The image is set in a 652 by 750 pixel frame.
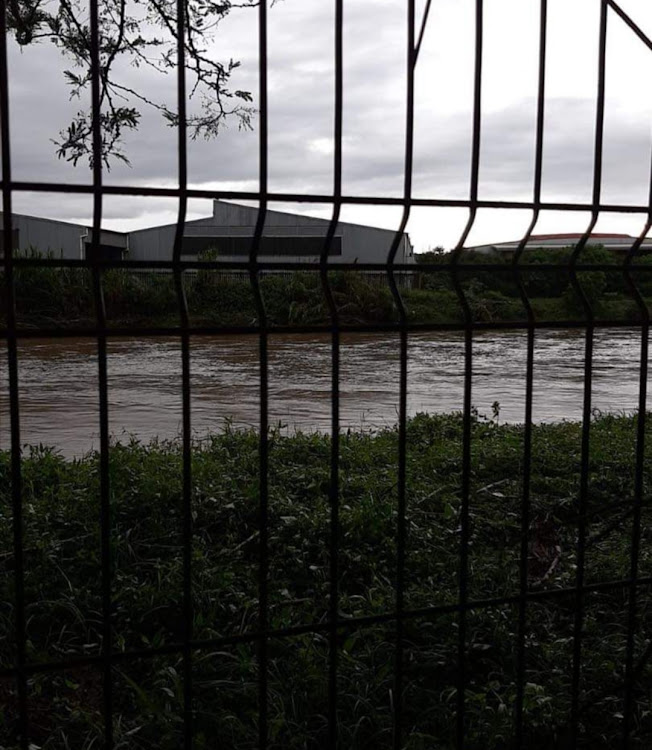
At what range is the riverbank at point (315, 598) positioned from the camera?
8.47 feet

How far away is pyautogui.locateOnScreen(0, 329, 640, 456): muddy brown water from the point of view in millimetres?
7508

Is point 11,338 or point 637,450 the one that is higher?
Result: point 11,338

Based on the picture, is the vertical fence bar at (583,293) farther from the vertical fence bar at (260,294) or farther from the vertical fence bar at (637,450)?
the vertical fence bar at (260,294)

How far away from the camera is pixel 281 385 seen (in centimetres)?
994

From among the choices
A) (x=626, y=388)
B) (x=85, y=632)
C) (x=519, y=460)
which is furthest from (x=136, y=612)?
(x=626, y=388)

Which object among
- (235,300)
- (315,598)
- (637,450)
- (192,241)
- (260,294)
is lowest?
(315,598)

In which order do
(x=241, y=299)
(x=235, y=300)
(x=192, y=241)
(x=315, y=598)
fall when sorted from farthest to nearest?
(x=192, y=241) → (x=241, y=299) → (x=235, y=300) → (x=315, y=598)

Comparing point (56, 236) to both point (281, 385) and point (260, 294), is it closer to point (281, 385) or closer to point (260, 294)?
point (281, 385)

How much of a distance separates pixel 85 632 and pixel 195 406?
17.9ft

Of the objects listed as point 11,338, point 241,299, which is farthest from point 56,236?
point 11,338

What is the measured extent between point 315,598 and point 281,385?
21.9ft

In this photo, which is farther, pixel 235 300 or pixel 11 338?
pixel 235 300

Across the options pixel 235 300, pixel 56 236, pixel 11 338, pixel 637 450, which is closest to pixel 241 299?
pixel 235 300

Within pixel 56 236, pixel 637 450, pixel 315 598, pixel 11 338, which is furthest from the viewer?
pixel 56 236
